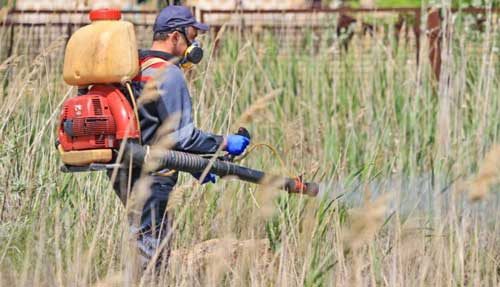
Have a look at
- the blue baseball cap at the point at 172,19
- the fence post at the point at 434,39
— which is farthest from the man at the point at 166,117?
the fence post at the point at 434,39

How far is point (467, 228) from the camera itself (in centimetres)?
529

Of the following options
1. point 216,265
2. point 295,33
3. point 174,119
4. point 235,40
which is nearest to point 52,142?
point 174,119

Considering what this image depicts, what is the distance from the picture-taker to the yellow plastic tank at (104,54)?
173 inches

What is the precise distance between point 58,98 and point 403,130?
200cm

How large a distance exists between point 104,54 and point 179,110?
0.37 metres

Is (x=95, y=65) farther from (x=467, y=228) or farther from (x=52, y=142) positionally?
(x=467, y=228)

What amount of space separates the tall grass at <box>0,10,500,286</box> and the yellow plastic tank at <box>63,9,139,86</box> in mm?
494

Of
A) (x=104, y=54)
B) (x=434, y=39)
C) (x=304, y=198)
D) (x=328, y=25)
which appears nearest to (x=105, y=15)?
(x=104, y=54)

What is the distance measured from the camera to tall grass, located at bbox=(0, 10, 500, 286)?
4.22 meters

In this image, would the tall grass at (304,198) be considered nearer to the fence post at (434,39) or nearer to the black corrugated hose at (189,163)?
the black corrugated hose at (189,163)

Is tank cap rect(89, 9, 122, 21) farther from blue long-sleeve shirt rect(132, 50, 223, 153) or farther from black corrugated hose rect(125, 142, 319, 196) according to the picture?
black corrugated hose rect(125, 142, 319, 196)

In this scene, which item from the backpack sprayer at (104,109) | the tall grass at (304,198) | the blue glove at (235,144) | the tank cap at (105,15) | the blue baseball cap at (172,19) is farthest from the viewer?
the blue baseball cap at (172,19)

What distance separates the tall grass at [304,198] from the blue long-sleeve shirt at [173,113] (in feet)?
0.63

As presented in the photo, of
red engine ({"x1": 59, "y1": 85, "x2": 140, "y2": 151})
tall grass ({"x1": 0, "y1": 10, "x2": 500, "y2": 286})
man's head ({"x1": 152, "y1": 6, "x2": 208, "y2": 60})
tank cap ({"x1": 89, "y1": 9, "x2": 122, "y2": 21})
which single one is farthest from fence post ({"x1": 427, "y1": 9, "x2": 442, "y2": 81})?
red engine ({"x1": 59, "y1": 85, "x2": 140, "y2": 151})
